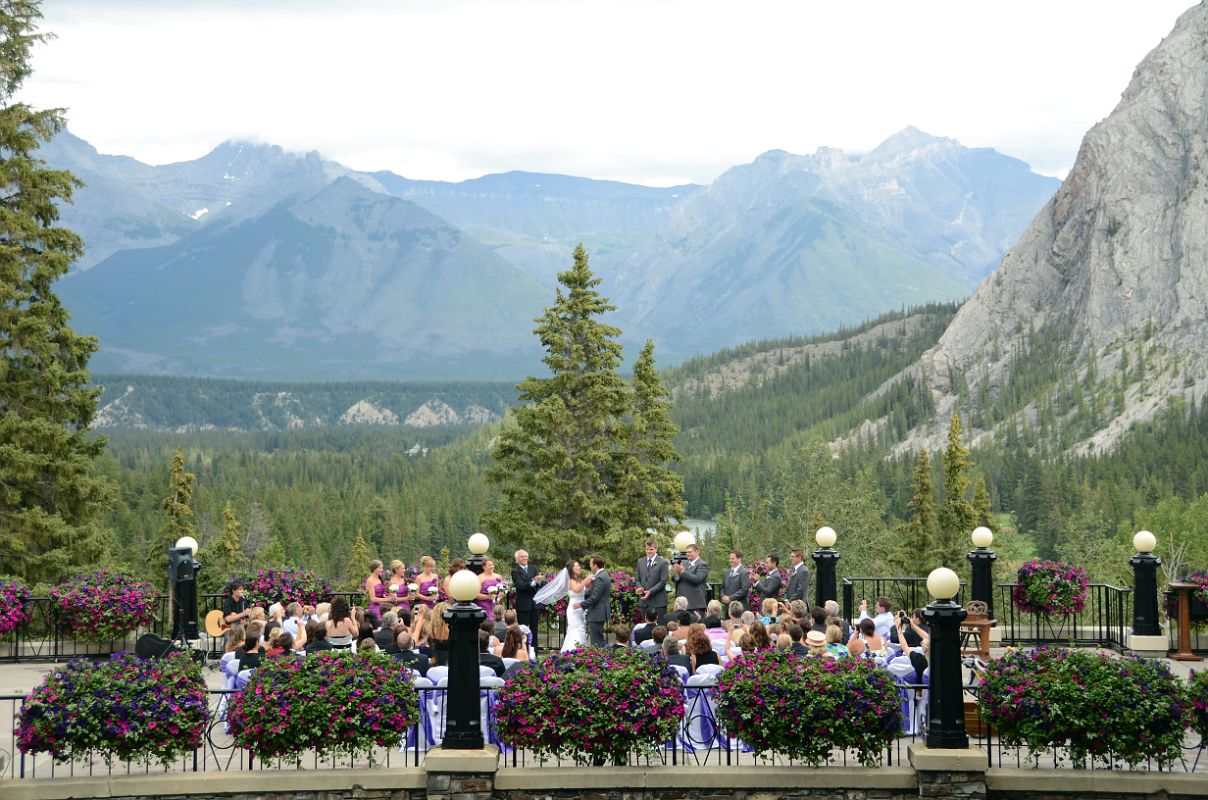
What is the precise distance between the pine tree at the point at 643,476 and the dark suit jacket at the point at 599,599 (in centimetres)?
1734

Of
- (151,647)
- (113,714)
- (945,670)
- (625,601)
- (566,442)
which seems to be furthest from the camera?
(566,442)

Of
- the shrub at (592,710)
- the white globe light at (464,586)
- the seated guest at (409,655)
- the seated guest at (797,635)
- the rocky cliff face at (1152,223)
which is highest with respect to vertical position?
the rocky cliff face at (1152,223)

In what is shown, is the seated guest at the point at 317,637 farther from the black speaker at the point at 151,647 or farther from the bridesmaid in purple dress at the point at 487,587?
the bridesmaid in purple dress at the point at 487,587

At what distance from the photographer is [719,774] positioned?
675 inches

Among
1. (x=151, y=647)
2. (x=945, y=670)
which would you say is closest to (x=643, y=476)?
(x=151, y=647)

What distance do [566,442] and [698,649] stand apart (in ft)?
83.1

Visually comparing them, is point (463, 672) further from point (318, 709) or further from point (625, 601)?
point (625, 601)

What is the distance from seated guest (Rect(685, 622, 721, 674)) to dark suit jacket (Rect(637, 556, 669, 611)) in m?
5.27

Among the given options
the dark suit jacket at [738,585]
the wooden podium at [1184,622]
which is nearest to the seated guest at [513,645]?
the dark suit jacket at [738,585]

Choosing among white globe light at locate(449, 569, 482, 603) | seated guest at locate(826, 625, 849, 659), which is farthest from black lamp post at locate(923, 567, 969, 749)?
white globe light at locate(449, 569, 482, 603)

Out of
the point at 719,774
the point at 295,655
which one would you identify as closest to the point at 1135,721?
the point at 719,774

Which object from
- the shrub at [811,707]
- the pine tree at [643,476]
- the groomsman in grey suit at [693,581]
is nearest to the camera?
the shrub at [811,707]

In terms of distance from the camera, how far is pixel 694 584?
24719 mm

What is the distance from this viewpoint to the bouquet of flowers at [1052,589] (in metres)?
25.3
